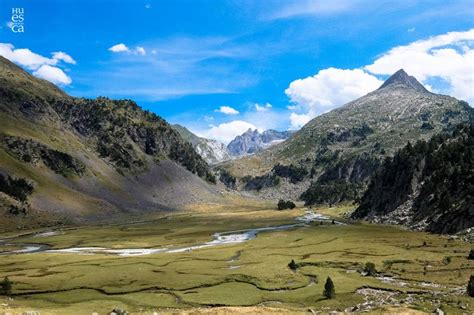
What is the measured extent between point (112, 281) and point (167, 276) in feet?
28.1

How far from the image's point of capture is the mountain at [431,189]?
127562 mm

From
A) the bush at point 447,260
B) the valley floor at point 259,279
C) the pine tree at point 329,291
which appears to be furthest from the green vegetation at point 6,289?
the bush at point 447,260

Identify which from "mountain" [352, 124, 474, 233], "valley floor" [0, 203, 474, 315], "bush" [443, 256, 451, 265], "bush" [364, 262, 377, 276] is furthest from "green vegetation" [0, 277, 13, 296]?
"mountain" [352, 124, 474, 233]

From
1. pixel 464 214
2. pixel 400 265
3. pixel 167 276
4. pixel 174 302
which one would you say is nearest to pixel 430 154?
pixel 464 214

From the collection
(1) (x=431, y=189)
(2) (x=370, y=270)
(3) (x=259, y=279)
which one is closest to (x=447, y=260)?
(2) (x=370, y=270)

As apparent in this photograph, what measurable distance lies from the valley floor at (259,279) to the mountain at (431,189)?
12.5 meters

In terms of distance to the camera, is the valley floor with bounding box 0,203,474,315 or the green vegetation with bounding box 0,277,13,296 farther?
the green vegetation with bounding box 0,277,13,296

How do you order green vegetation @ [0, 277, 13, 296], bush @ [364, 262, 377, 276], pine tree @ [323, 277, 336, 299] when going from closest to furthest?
pine tree @ [323, 277, 336, 299], green vegetation @ [0, 277, 13, 296], bush @ [364, 262, 377, 276]

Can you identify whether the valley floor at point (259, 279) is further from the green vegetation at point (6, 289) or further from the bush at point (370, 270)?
the bush at point (370, 270)

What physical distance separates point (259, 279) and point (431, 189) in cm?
10151

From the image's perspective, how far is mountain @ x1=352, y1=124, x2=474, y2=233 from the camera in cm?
12756

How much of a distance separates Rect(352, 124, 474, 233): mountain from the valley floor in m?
12.5

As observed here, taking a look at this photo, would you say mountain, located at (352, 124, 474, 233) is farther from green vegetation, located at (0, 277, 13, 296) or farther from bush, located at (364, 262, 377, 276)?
green vegetation, located at (0, 277, 13, 296)

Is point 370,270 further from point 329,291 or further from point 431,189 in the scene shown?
point 431,189
